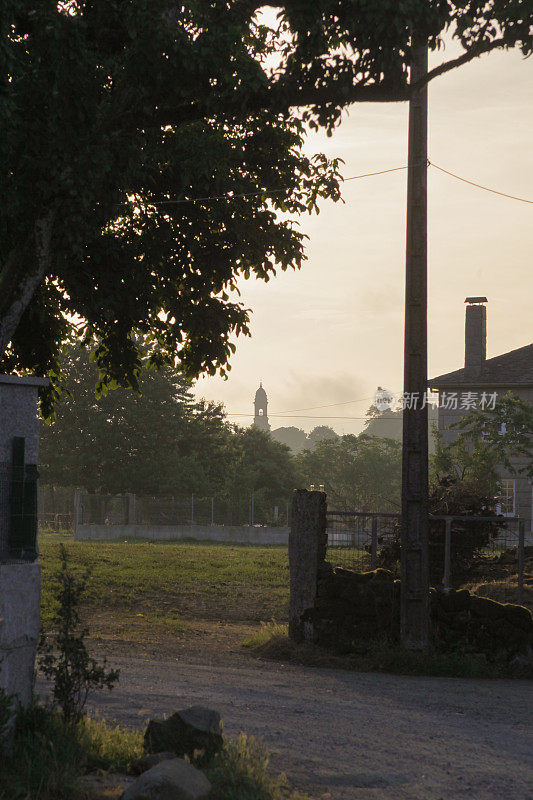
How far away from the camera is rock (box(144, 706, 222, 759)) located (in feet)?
21.4

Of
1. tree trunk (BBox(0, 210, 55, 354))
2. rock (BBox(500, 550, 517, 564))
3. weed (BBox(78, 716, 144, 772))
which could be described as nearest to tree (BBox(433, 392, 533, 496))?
rock (BBox(500, 550, 517, 564))

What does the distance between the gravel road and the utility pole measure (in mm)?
1022

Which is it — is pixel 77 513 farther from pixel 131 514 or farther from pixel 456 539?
pixel 456 539

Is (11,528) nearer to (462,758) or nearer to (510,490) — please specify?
(462,758)

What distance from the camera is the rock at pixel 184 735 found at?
652 cm

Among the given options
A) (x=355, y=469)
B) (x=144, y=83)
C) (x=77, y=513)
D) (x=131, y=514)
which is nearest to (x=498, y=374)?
(x=131, y=514)

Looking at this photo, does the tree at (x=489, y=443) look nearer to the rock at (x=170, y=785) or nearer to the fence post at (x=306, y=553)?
the fence post at (x=306, y=553)

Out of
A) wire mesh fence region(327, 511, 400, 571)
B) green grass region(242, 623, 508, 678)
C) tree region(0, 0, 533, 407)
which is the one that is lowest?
green grass region(242, 623, 508, 678)

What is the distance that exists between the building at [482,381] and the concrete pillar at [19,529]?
38902 millimetres

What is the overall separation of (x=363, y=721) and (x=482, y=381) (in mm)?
38584

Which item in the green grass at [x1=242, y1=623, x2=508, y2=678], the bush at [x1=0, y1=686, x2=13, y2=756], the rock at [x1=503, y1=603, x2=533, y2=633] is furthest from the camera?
the rock at [x1=503, y1=603, x2=533, y2=633]

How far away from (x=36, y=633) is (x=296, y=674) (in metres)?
5.34

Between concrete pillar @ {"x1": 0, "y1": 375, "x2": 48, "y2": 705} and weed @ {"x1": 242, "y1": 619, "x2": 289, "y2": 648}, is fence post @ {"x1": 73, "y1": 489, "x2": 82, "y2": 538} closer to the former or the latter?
weed @ {"x1": 242, "y1": 619, "x2": 289, "y2": 648}

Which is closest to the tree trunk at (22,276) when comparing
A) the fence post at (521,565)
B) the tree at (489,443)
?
the fence post at (521,565)
